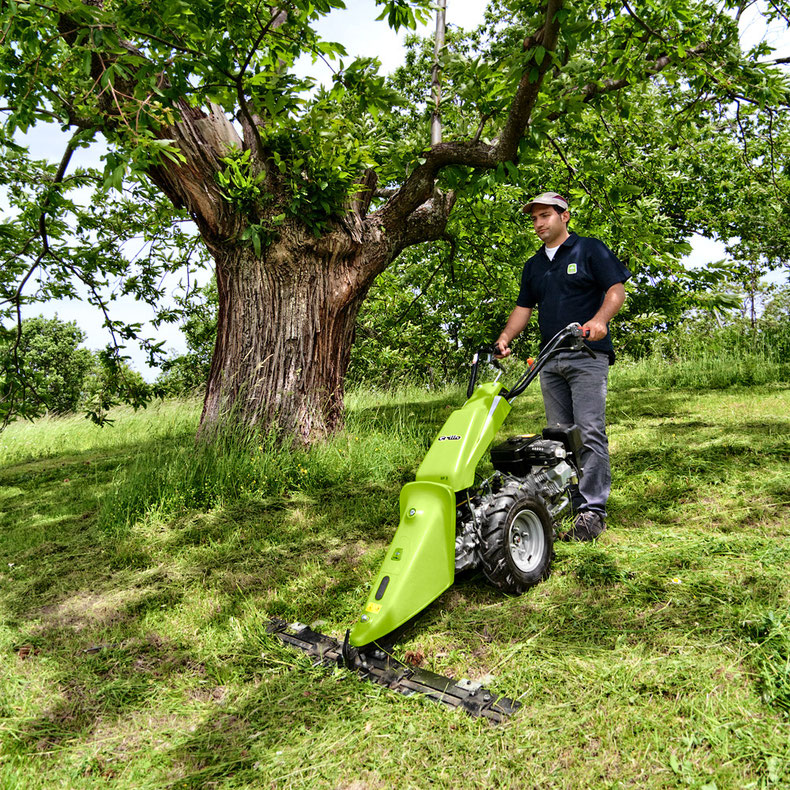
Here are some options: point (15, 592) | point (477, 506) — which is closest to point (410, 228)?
point (477, 506)

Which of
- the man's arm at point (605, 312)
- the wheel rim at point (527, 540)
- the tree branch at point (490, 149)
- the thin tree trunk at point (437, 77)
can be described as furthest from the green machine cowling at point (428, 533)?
the thin tree trunk at point (437, 77)

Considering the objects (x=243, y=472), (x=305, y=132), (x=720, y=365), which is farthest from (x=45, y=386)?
(x=720, y=365)

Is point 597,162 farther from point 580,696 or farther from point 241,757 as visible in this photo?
point 241,757

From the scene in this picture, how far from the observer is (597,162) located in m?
5.54

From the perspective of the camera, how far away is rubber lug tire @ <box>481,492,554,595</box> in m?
2.94

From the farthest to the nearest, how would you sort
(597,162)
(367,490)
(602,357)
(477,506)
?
1. (597,162)
2. (367,490)
3. (602,357)
4. (477,506)

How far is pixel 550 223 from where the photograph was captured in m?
3.91

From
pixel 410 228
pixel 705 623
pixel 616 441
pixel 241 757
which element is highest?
pixel 410 228

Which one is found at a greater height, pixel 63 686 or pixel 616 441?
pixel 616 441

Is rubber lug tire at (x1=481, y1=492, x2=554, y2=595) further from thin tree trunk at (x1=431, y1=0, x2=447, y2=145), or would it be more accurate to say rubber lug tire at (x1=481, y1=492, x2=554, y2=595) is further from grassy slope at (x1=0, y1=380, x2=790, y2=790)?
thin tree trunk at (x1=431, y1=0, x2=447, y2=145)

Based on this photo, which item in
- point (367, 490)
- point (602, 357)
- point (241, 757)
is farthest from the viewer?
point (367, 490)

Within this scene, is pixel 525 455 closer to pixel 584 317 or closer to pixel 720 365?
pixel 584 317

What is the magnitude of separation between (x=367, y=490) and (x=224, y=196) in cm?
303

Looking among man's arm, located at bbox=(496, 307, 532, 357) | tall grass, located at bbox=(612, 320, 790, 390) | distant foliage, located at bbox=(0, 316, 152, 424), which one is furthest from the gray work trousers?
tall grass, located at bbox=(612, 320, 790, 390)
